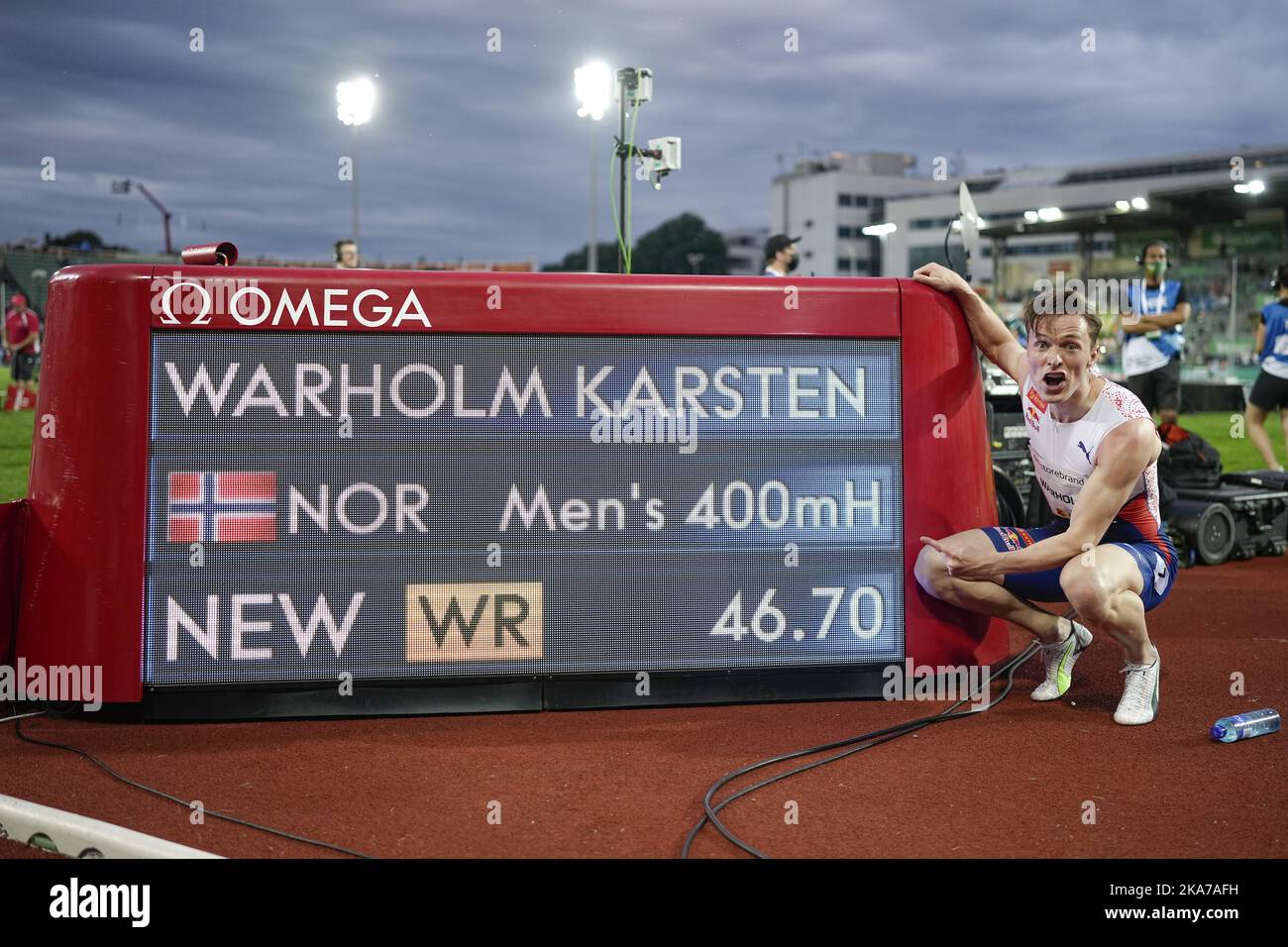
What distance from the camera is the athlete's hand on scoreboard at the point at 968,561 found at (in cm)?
448

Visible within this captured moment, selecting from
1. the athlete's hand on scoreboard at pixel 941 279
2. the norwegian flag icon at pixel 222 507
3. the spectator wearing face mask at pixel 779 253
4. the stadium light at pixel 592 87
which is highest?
the stadium light at pixel 592 87

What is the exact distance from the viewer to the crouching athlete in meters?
4.43

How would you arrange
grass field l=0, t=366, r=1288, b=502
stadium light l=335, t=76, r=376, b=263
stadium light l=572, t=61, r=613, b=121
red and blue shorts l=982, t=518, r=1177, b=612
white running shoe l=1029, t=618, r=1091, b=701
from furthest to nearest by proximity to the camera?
stadium light l=335, t=76, r=376, b=263
stadium light l=572, t=61, r=613, b=121
grass field l=0, t=366, r=1288, b=502
white running shoe l=1029, t=618, r=1091, b=701
red and blue shorts l=982, t=518, r=1177, b=612

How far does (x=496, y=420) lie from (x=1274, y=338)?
8.70 m

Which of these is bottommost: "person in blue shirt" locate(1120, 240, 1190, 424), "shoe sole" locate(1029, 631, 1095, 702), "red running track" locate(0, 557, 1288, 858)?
"red running track" locate(0, 557, 1288, 858)

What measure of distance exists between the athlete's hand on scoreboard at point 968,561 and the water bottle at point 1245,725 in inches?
35.5

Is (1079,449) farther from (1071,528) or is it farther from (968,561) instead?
(968,561)

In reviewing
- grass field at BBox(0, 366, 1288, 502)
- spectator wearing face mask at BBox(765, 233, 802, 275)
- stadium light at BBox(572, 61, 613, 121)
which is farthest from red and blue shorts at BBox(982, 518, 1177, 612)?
stadium light at BBox(572, 61, 613, 121)

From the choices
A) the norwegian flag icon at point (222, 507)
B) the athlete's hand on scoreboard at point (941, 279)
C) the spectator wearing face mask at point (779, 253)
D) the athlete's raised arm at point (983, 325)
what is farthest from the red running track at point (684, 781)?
the spectator wearing face mask at point (779, 253)

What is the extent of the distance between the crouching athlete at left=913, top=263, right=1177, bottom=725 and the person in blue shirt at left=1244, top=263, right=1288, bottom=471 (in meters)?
6.63

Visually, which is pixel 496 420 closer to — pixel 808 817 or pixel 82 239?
pixel 808 817

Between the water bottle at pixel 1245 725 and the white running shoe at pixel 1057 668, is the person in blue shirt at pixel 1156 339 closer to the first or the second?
the white running shoe at pixel 1057 668

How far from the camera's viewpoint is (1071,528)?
4473mm

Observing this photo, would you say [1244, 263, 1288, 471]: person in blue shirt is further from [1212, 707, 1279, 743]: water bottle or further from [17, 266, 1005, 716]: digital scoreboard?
[17, 266, 1005, 716]: digital scoreboard
